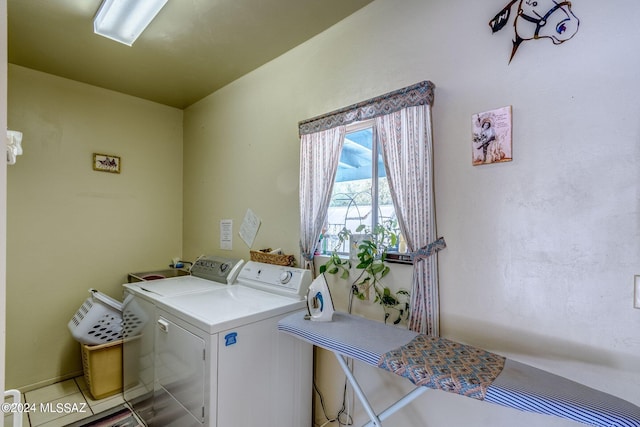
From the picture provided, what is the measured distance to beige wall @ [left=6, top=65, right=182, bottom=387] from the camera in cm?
253

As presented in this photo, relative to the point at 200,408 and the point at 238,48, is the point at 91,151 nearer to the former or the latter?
the point at 238,48

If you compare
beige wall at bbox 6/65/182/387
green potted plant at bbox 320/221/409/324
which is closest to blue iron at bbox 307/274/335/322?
green potted plant at bbox 320/221/409/324

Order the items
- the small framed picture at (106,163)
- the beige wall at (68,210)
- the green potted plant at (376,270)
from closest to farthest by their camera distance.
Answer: the green potted plant at (376,270) → the beige wall at (68,210) → the small framed picture at (106,163)

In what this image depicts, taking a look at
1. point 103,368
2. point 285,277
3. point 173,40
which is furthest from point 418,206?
point 103,368

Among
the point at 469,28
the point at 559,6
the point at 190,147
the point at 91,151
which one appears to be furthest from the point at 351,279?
the point at 91,151

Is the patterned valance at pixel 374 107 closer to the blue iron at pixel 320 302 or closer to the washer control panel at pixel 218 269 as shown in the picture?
the blue iron at pixel 320 302

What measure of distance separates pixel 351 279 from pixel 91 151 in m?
2.74

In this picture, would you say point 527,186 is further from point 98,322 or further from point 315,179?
point 98,322

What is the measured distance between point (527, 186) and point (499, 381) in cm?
78

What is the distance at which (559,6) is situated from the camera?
47.5 inches

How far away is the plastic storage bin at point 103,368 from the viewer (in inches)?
93.4

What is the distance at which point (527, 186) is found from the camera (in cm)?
127

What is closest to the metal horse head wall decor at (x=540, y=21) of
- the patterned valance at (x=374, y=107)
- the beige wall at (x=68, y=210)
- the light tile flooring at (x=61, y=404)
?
the patterned valance at (x=374, y=107)

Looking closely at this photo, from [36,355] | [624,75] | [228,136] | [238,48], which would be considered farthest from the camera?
[228,136]
